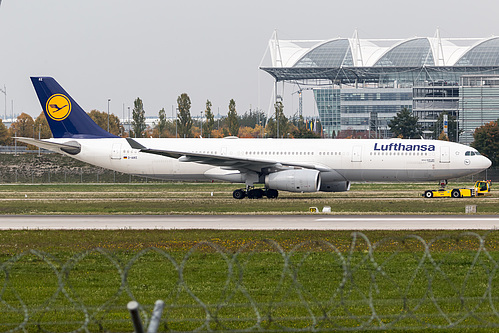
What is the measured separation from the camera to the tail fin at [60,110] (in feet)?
146

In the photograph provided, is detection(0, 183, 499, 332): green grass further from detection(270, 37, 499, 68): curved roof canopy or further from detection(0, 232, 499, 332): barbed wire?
detection(270, 37, 499, 68): curved roof canopy

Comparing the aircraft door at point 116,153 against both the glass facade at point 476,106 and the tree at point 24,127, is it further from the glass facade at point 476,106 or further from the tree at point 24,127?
the tree at point 24,127

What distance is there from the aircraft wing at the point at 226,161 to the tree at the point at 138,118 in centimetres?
8486

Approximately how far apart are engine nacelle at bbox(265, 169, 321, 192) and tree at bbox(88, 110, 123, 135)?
12258 centimetres

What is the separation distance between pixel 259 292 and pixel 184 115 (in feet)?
361

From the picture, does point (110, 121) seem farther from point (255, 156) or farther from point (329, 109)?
point (255, 156)

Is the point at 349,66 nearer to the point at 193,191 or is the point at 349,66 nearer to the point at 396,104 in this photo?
the point at 396,104

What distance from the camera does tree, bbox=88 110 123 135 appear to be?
539 feet

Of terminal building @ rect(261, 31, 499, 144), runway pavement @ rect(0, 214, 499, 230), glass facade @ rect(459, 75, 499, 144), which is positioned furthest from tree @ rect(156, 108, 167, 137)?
runway pavement @ rect(0, 214, 499, 230)

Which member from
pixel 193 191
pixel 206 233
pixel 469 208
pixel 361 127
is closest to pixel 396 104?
pixel 361 127

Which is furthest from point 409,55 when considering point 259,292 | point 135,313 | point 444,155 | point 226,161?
point 135,313

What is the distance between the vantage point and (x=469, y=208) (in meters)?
33.1

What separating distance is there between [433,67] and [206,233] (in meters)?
149

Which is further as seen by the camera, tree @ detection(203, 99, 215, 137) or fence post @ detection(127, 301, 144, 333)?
tree @ detection(203, 99, 215, 137)
